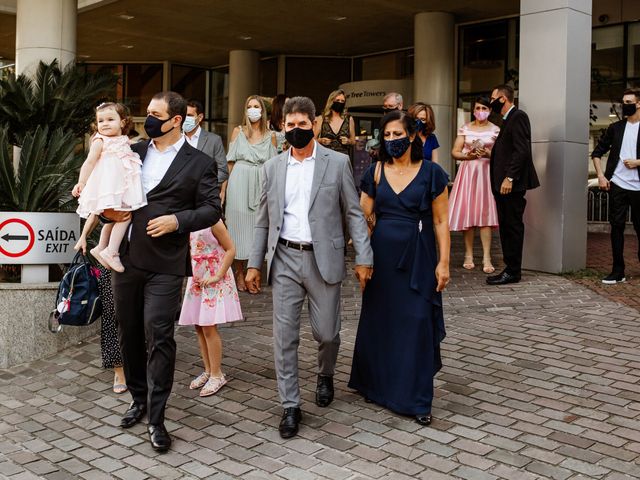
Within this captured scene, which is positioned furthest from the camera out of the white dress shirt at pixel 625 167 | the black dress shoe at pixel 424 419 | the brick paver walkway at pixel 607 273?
the white dress shirt at pixel 625 167

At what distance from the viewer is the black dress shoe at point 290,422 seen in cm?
463

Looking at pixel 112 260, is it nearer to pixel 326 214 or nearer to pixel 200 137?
pixel 326 214

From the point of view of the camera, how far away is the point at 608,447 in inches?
174

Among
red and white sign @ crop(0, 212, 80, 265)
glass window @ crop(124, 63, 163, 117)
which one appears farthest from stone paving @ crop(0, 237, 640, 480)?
glass window @ crop(124, 63, 163, 117)

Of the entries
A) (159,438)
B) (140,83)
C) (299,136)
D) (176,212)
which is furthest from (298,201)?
(140,83)

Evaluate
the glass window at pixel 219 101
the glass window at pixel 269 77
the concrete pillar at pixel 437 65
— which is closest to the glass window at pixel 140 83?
the glass window at pixel 219 101

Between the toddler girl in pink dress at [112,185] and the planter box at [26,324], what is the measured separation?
2281mm

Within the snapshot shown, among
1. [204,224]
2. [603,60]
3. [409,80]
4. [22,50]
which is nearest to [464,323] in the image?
[204,224]

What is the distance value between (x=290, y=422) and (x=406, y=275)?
3.82ft

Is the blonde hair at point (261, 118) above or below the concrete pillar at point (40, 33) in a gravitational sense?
below

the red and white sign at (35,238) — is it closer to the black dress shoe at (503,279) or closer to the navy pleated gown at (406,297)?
the navy pleated gown at (406,297)

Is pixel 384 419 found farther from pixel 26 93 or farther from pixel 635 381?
pixel 26 93

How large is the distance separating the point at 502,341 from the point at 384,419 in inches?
88.8

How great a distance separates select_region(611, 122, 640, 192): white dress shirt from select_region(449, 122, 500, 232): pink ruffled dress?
1477 millimetres
